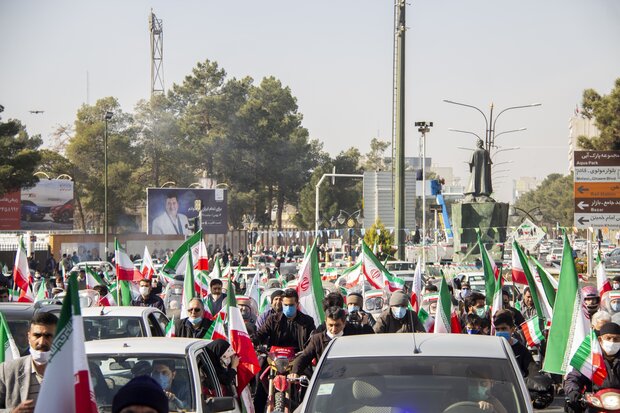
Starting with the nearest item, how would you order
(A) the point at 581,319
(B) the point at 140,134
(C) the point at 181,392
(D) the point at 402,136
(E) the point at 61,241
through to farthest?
(C) the point at 181,392
(A) the point at 581,319
(D) the point at 402,136
(E) the point at 61,241
(B) the point at 140,134

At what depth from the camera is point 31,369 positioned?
6.80 m

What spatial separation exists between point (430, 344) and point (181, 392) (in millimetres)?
1803

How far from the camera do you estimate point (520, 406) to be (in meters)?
6.16

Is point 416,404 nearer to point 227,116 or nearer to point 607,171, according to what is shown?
point 607,171

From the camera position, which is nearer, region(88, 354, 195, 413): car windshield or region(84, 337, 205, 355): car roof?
region(88, 354, 195, 413): car windshield

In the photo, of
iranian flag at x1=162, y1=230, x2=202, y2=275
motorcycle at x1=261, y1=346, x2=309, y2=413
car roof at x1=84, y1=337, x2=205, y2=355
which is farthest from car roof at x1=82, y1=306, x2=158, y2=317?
iranian flag at x1=162, y1=230, x2=202, y2=275

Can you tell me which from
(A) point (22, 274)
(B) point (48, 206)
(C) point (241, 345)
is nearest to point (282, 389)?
(C) point (241, 345)

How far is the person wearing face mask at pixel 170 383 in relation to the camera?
298 inches

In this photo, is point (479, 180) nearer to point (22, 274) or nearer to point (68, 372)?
point (22, 274)

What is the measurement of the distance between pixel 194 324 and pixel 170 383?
13.9 ft

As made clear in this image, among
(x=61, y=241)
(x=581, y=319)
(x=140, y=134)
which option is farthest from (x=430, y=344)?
(x=140, y=134)

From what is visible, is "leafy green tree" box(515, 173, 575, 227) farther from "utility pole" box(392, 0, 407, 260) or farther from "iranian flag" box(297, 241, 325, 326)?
"iranian flag" box(297, 241, 325, 326)

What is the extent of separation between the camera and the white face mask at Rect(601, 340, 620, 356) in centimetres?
820

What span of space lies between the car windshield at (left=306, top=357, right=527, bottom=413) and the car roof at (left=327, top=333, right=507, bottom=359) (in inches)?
2.2
